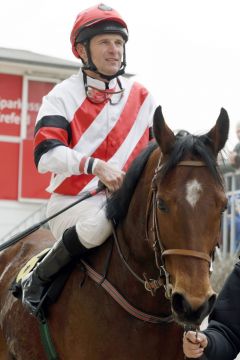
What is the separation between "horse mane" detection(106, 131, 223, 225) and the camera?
422 cm

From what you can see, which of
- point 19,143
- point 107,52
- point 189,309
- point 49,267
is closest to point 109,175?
point 49,267

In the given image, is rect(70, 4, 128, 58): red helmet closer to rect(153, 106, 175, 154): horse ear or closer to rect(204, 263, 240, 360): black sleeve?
rect(153, 106, 175, 154): horse ear

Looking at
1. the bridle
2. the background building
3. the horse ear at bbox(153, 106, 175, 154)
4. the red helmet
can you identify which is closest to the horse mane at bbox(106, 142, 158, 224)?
the bridle

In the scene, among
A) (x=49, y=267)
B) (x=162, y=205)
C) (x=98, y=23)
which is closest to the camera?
(x=162, y=205)

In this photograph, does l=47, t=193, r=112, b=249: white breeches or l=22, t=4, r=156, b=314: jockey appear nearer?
l=47, t=193, r=112, b=249: white breeches

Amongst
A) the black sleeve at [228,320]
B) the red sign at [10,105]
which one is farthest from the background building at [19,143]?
the black sleeve at [228,320]

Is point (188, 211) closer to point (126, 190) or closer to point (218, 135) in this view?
point (218, 135)

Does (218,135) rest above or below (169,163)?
above

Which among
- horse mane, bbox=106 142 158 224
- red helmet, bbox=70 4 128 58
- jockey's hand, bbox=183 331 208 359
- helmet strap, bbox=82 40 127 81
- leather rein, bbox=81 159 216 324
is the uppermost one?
red helmet, bbox=70 4 128 58

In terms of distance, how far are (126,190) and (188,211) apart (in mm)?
733

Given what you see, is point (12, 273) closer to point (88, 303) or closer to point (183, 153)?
point (88, 303)

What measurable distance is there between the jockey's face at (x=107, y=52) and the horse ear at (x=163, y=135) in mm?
1177

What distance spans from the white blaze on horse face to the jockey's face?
151 cm

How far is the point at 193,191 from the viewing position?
13.4 ft
